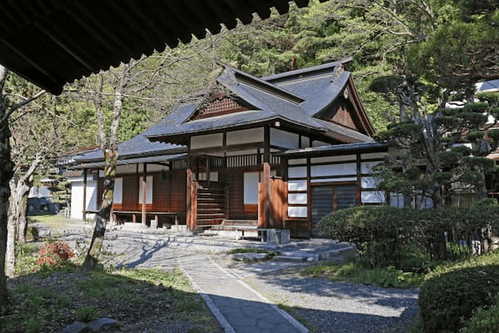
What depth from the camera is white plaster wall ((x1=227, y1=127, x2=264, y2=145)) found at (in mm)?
14445

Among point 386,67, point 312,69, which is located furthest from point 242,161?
point 386,67

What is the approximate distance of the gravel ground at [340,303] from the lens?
5.05 meters

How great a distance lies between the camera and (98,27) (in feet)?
10.8

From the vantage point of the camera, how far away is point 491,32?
548cm

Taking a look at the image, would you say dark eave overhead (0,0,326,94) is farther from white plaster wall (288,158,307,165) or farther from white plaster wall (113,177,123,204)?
white plaster wall (113,177,123,204)

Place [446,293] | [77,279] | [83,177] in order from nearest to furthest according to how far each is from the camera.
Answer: [446,293]
[77,279]
[83,177]

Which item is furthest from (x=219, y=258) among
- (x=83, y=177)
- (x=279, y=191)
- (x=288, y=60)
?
(x=288, y=60)

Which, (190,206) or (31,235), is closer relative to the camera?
(31,235)

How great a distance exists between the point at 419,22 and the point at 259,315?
14.1 m

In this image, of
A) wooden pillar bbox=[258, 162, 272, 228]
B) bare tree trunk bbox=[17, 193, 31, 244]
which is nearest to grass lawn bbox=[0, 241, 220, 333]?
bare tree trunk bbox=[17, 193, 31, 244]

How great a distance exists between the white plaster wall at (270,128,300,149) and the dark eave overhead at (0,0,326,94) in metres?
10.7

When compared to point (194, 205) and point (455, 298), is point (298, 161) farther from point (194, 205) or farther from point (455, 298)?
point (455, 298)

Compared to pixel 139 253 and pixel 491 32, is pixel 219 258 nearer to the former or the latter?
pixel 139 253

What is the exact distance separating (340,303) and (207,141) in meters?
10.8
